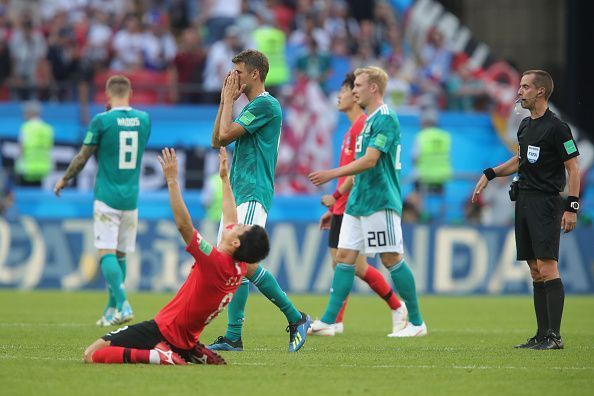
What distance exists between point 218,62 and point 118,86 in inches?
405

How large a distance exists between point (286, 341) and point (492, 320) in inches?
170

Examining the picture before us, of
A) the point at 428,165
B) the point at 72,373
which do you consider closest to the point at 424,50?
the point at 428,165

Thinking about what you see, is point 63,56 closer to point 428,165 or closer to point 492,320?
point 428,165

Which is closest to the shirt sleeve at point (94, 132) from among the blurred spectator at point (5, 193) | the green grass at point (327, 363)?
the green grass at point (327, 363)

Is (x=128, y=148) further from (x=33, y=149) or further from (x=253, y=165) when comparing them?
(x=33, y=149)

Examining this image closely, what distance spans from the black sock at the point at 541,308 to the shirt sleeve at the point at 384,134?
1.94 metres

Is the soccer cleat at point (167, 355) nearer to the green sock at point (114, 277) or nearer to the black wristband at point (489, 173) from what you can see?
the black wristband at point (489, 173)

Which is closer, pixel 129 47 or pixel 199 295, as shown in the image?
pixel 199 295

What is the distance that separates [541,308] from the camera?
9992 mm

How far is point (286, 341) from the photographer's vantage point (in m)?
10.5

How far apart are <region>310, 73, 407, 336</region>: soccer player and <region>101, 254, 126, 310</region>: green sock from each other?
215 centimetres

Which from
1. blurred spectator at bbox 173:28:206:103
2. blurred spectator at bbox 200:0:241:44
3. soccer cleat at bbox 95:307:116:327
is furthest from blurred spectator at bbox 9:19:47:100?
soccer cleat at bbox 95:307:116:327

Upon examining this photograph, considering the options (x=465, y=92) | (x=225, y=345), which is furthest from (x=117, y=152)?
(x=465, y=92)

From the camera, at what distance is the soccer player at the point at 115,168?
12.3m
